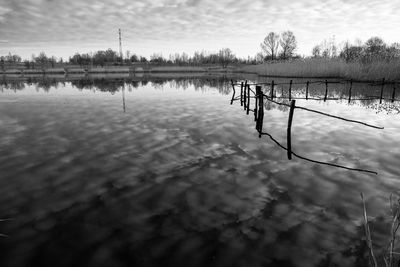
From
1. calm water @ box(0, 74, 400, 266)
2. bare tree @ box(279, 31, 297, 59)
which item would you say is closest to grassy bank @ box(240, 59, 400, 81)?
calm water @ box(0, 74, 400, 266)

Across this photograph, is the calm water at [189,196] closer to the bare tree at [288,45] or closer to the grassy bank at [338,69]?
the grassy bank at [338,69]

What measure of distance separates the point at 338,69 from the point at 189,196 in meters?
36.2

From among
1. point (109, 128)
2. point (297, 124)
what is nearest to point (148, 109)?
point (109, 128)

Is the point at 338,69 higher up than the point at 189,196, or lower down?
higher up

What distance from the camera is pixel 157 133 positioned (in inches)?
464

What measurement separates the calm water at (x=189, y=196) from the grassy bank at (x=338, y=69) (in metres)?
20.1

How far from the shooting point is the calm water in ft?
14.7

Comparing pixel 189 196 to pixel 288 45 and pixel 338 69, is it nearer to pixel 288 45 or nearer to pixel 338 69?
pixel 338 69

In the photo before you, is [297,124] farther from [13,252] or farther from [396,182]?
[13,252]

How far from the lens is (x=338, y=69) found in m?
36.1

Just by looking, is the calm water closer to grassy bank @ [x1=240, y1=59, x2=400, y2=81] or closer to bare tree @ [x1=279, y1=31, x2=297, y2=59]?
grassy bank @ [x1=240, y1=59, x2=400, y2=81]

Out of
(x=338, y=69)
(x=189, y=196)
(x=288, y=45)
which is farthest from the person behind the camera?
(x=288, y=45)

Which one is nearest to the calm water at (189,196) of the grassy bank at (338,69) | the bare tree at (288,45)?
the grassy bank at (338,69)

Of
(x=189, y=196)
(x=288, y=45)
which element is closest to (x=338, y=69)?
(x=189, y=196)
